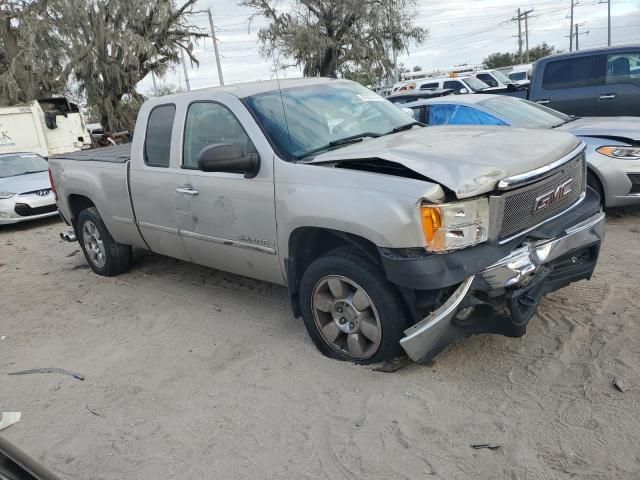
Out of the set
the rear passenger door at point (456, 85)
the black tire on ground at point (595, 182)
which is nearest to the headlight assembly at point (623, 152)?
the black tire on ground at point (595, 182)

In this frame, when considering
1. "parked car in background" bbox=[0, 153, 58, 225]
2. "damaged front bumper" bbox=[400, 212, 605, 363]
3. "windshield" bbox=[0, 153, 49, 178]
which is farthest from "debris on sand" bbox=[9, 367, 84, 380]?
"windshield" bbox=[0, 153, 49, 178]

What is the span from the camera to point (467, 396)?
10.9ft

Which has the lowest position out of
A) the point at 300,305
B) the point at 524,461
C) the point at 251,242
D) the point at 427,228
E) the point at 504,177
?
the point at 524,461

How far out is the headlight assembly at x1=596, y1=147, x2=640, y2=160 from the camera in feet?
20.1

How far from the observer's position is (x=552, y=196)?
3.56m

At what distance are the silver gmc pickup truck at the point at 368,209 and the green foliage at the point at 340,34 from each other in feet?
85.3

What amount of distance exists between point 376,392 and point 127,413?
1.55 m

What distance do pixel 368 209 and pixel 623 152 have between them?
4.26m

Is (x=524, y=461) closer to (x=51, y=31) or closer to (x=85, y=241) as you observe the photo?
(x=85, y=241)

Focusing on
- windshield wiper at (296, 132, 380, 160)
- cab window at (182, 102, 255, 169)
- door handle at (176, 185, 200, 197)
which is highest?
cab window at (182, 102, 255, 169)

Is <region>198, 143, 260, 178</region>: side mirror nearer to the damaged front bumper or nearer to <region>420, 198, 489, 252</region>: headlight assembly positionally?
<region>420, 198, 489, 252</region>: headlight assembly

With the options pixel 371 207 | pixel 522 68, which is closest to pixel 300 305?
pixel 371 207

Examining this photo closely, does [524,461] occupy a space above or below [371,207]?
below

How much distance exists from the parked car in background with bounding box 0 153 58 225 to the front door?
6604 mm
